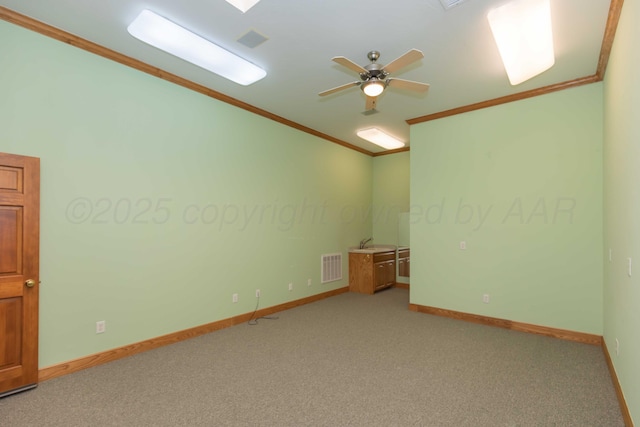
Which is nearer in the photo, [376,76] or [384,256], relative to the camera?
[376,76]

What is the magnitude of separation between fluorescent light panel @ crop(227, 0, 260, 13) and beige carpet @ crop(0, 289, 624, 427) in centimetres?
315

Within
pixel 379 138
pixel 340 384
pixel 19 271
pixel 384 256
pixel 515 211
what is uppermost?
pixel 379 138

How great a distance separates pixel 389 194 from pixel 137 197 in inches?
203

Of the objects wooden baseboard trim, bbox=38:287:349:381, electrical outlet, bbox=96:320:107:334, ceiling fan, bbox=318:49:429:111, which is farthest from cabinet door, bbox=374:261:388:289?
electrical outlet, bbox=96:320:107:334

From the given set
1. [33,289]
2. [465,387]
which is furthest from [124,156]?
[465,387]

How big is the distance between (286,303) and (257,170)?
2.20 meters

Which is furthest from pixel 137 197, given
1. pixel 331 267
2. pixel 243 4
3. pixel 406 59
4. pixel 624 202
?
pixel 624 202

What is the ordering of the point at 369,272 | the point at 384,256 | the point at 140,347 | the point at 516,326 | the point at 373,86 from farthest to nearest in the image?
the point at 384,256 < the point at 369,272 < the point at 516,326 < the point at 140,347 < the point at 373,86

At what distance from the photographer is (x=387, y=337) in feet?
12.8

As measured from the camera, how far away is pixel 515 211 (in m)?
4.22

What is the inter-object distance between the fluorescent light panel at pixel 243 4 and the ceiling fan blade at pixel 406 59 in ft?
3.98

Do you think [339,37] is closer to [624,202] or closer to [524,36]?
[524,36]

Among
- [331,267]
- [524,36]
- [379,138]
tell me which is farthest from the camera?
[331,267]

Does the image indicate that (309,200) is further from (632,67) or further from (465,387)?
(632,67)
